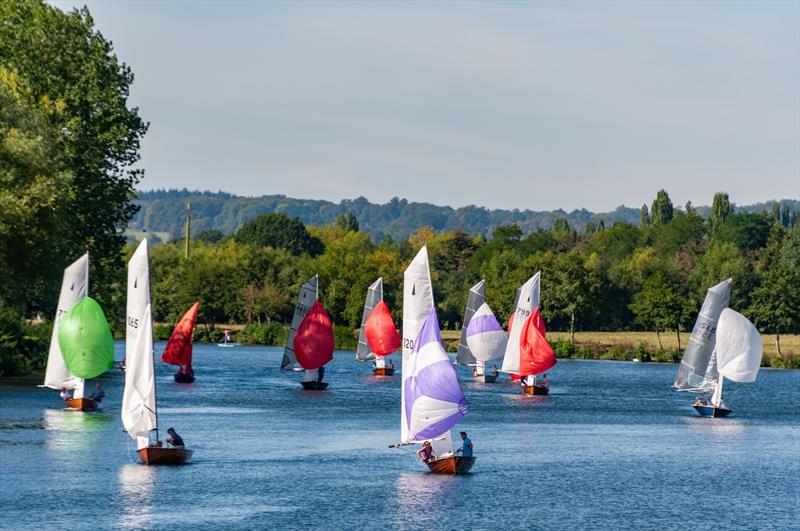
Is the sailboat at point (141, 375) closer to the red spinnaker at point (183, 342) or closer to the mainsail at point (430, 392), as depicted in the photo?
the mainsail at point (430, 392)

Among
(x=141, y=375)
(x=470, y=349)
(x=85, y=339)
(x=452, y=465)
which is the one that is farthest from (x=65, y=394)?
(x=470, y=349)

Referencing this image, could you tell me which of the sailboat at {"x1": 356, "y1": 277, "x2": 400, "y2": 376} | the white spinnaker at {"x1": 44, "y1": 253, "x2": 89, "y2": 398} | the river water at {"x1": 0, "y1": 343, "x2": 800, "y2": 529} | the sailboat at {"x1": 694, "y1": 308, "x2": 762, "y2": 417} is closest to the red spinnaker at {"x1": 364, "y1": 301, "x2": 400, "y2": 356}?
the sailboat at {"x1": 356, "y1": 277, "x2": 400, "y2": 376}

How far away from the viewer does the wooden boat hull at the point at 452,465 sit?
6078 cm

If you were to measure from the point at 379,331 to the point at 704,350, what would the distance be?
130ft

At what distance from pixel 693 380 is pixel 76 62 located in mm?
53678

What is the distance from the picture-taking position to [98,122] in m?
104

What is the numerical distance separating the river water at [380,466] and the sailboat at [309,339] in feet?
7.95

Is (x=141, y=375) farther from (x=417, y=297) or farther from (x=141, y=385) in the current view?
(x=417, y=297)

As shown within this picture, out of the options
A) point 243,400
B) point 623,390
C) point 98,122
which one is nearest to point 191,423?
point 243,400

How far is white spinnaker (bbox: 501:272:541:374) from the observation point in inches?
4240

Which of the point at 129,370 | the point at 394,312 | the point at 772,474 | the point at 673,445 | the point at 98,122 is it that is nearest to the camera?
the point at 129,370

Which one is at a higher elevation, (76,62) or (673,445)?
(76,62)

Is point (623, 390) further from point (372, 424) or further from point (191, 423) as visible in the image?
point (191, 423)

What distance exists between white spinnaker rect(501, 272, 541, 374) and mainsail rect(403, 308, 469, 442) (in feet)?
159
